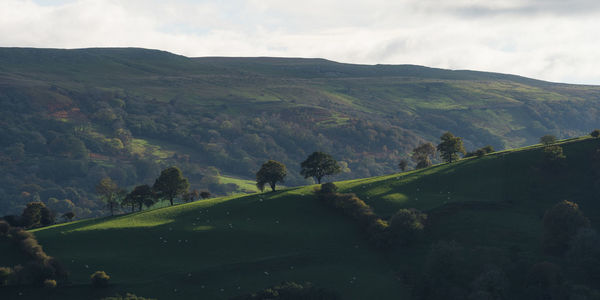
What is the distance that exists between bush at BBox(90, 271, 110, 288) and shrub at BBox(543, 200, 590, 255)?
77.5 m

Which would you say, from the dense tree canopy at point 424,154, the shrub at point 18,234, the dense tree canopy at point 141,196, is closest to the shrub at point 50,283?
the shrub at point 18,234

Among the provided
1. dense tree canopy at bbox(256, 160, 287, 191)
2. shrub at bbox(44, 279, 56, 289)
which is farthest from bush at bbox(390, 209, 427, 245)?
shrub at bbox(44, 279, 56, 289)

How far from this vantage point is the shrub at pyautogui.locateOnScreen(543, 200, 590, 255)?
325ft

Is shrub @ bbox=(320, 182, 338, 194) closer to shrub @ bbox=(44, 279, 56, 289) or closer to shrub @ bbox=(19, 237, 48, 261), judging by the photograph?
shrub @ bbox=(19, 237, 48, 261)

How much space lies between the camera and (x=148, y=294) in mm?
87750

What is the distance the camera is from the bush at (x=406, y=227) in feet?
353

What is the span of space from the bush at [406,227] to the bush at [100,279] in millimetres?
53748

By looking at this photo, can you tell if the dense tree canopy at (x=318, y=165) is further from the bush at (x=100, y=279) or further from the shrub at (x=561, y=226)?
the bush at (x=100, y=279)

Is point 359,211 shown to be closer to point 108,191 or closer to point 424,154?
point 424,154

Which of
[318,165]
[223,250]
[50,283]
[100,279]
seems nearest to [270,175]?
[318,165]

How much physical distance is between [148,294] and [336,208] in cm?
4973

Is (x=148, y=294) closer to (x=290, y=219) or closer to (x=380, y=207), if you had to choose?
(x=290, y=219)

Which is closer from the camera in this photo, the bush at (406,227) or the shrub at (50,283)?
the shrub at (50,283)

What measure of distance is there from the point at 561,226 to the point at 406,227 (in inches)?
1113
